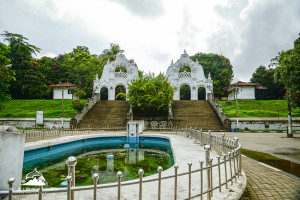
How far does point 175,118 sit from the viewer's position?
71.2 feet

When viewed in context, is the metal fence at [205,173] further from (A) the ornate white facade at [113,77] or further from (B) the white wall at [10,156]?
(A) the ornate white facade at [113,77]

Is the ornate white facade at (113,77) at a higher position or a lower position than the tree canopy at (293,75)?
higher

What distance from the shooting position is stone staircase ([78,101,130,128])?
66.8 ft

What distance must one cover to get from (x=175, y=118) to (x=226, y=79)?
2637 cm

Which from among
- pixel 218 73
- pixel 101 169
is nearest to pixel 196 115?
pixel 101 169

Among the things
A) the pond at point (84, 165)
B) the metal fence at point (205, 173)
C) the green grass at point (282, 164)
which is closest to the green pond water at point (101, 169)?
the pond at point (84, 165)

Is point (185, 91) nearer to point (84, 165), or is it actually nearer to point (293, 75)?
point (293, 75)

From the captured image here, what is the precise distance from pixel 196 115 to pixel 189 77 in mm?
12811

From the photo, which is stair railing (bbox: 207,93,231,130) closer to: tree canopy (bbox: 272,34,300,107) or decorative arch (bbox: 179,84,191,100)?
tree canopy (bbox: 272,34,300,107)

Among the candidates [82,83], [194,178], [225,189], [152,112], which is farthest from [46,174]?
[82,83]

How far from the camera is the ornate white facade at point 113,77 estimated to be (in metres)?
33.0

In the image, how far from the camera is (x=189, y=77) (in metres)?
33.6

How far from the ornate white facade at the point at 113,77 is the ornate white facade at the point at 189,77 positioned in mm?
6726

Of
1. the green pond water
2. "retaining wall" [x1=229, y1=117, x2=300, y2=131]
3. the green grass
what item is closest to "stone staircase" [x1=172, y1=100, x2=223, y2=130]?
"retaining wall" [x1=229, y1=117, x2=300, y2=131]
